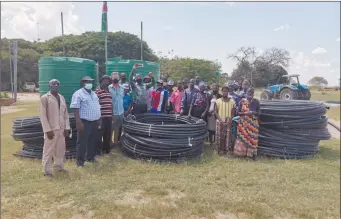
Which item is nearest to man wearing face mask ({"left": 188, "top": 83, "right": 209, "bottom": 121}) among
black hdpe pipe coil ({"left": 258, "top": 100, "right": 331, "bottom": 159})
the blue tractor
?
black hdpe pipe coil ({"left": 258, "top": 100, "right": 331, "bottom": 159})

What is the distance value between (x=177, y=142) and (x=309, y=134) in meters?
3.02

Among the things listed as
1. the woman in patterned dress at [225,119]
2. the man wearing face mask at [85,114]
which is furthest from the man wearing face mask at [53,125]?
the woman in patterned dress at [225,119]

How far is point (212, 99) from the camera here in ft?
21.5

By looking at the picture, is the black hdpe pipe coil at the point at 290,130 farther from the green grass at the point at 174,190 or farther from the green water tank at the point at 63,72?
the green water tank at the point at 63,72

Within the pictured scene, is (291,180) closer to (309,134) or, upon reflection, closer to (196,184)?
(196,184)

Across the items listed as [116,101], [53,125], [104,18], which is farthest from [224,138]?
[104,18]

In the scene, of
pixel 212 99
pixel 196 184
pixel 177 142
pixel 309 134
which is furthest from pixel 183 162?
pixel 309 134

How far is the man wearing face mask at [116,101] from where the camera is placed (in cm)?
596

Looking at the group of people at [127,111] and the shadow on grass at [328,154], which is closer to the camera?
the group of people at [127,111]

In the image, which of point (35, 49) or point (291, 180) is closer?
point (291, 180)

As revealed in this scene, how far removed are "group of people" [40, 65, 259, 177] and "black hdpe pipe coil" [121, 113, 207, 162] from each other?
0.50m

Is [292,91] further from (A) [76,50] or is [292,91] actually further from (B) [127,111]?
(A) [76,50]

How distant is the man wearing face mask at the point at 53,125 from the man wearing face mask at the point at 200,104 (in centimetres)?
280

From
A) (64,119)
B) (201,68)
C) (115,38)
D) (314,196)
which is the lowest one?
(314,196)
